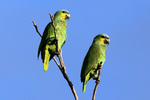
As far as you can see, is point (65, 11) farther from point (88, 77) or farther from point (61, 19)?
point (88, 77)

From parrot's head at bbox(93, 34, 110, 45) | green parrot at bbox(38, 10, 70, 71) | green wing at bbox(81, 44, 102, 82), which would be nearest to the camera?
green wing at bbox(81, 44, 102, 82)

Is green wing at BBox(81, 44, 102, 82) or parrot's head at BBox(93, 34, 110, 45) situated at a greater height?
parrot's head at BBox(93, 34, 110, 45)

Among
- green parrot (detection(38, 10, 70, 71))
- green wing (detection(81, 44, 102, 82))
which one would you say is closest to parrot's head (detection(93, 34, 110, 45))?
green wing (detection(81, 44, 102, 82))

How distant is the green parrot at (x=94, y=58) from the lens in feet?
16.8

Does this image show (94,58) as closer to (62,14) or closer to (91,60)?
(91,60)

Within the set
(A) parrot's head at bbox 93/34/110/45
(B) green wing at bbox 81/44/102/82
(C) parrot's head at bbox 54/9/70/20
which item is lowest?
(B) green wing at bbox 81/44/102/82

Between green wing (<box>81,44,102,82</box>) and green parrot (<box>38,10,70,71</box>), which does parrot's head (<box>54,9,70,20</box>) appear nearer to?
green parrot (<box>38,10,70,71</box>)

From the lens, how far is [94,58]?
5.33 meters

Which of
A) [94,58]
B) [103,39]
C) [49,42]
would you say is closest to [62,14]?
[49,42]

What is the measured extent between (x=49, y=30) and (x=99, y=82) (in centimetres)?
234

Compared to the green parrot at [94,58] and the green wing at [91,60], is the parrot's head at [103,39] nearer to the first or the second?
the green parrot at [94,58]

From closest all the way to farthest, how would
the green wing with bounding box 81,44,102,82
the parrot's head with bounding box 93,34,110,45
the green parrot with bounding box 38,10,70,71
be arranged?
the green wing with bounding box 81,44,102,82 → the green parrot with bounding box 38,10,70,71 → the parrot's head with bounding box 93,34,110,45

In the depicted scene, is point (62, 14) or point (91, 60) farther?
point (62, 14)

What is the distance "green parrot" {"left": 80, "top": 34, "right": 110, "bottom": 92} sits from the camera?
16.8ft
